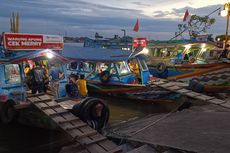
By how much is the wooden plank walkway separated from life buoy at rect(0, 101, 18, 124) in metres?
1.30

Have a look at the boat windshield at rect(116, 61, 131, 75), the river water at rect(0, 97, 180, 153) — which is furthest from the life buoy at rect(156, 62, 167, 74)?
the river water at rect(0, 97, 180, 153)

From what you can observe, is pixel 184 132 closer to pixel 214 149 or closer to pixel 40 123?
pixel 214 149

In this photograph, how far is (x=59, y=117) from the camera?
8219 millimetres

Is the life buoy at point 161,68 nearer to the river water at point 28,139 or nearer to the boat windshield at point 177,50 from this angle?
the boat windshield at point 177,50

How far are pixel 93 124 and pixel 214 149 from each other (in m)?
3.76

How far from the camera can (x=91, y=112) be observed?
8.83m

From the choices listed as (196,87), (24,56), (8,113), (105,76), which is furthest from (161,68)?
(8,113)

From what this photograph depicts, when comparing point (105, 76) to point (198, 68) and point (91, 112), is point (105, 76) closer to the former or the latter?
point (198, 68)

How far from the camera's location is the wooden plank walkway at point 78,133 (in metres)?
7.06

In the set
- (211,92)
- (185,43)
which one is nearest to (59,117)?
(211,92)

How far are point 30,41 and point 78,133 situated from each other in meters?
4.91

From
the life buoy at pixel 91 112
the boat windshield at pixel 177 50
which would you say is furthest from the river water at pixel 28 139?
the boat windshield at pixel 177 50

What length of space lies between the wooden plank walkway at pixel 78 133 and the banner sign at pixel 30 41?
8.37 feet

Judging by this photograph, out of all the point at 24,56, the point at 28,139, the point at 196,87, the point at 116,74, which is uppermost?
the point at 24,56
